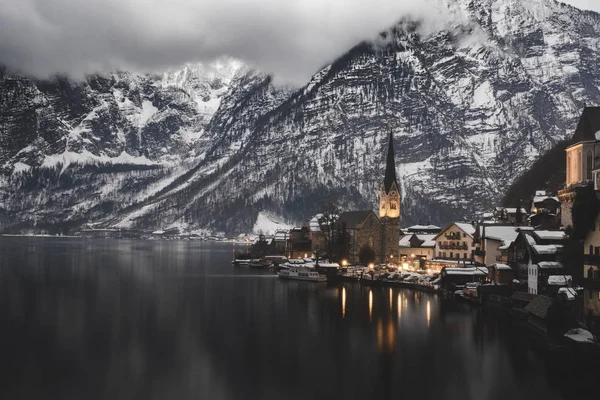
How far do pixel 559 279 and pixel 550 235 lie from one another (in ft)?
22.9

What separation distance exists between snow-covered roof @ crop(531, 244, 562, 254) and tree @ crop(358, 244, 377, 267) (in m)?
55.9

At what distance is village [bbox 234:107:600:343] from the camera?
46.4 m

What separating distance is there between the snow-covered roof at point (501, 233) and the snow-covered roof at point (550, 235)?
17068 mm

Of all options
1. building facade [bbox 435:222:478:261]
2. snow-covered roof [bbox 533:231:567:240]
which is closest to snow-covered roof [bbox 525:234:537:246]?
snow-covered roof [bbox 533:231:567:240]

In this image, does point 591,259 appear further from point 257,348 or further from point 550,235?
point 257,348

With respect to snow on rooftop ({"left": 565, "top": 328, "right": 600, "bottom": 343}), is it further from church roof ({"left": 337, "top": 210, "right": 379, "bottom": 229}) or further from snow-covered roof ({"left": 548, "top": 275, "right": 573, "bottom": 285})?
church roof ({"left": 337, "top": 210, "right": 379, "bottom": 229})

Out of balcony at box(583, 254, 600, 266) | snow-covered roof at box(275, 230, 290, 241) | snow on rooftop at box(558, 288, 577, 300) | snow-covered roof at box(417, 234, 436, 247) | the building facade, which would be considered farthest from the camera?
snow-covered roof at box(275, 230, 290, 241)

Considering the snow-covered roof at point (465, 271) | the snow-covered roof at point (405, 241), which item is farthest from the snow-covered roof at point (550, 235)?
the snow-covered roof at point (405, 241)

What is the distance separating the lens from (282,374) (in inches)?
1489

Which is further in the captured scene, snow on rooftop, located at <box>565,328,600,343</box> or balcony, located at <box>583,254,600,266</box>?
balcony, located at <box>583,254,600,266</box>

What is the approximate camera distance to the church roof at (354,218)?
116469mm

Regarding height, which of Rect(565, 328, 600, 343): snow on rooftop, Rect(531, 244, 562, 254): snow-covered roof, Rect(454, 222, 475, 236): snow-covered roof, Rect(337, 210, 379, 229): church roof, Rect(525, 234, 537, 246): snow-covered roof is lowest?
Rect(565, 328, 600, 343): snow on rooftop

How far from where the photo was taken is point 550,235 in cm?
5841

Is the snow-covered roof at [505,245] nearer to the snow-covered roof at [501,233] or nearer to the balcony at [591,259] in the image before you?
the snow-covered roof at [501,233]
